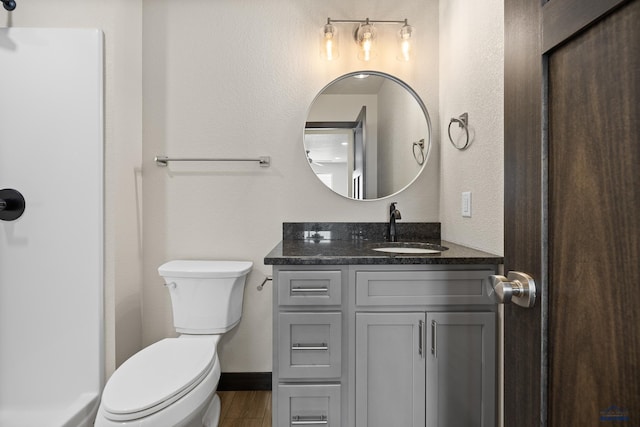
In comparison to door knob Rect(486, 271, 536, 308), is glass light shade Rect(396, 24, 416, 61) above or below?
above

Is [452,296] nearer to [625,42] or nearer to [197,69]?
[625,42]

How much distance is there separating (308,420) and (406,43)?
1.93 metres

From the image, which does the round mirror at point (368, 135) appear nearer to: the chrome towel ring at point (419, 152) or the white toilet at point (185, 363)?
the chrome towel ring at point (419, 152)

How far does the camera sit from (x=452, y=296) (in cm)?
133

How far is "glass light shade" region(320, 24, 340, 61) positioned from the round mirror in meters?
0.15

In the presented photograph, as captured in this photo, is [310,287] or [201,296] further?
[201,296]

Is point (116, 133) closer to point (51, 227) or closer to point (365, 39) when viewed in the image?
point (51, 227)

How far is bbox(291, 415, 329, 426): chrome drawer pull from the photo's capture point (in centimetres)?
131

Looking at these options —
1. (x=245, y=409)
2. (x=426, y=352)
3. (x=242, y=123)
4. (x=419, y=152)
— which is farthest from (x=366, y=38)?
(x=245, y=409)

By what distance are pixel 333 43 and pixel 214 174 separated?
1.01 metres

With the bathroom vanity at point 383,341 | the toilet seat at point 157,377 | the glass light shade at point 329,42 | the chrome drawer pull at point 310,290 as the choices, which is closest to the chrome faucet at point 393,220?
the bathroom vanity at point 383,341

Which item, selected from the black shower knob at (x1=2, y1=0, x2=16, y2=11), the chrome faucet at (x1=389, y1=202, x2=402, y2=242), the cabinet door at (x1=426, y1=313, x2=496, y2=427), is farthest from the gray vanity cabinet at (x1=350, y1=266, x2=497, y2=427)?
the black shower knob at (x1=2, y1=0, x2=16, y2=11)

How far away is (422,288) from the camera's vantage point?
1.33 meters

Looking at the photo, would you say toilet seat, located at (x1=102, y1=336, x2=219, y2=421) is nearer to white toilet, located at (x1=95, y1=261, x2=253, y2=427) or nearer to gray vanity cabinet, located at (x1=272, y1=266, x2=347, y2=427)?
white toilet, located at (x1=95, y1=261, x2=253, y2=427)
